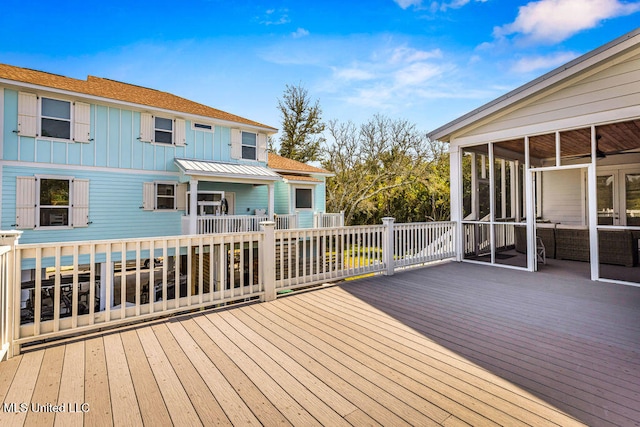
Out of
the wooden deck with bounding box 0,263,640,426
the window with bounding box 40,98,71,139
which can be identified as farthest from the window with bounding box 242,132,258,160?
the wooden deck with bounding box 0,263,640,426

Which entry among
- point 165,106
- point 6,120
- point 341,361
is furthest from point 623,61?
point 6,120

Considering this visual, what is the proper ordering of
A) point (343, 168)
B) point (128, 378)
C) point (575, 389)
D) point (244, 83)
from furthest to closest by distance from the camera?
1. point (343, 168)
2. point (244, 83)
3. point (128, 378)
4. point (575, 389)

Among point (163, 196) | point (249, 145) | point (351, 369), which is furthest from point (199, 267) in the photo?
point (249, 145)

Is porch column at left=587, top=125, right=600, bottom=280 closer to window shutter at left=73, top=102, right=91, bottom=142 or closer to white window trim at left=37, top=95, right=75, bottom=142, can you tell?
window shutter at left=73, top=102, right=91, bottom=142

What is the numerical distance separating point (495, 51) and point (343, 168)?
1309 centimetres

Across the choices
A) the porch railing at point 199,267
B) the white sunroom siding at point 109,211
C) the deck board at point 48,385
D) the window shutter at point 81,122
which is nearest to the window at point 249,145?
the white sunroom siding at point 109,211

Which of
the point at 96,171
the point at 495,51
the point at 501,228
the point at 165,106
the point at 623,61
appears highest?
the point at 495,51

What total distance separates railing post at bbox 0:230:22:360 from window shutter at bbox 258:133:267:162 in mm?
11283

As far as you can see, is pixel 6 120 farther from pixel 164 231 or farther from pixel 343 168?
pixel 343 168

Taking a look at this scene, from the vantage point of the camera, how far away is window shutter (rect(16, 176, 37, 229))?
8688mm

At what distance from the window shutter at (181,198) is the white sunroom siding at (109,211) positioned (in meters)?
0.19

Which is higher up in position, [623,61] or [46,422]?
[623,61]

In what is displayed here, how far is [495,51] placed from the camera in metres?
10.7

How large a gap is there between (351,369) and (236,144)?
12.1 metres
